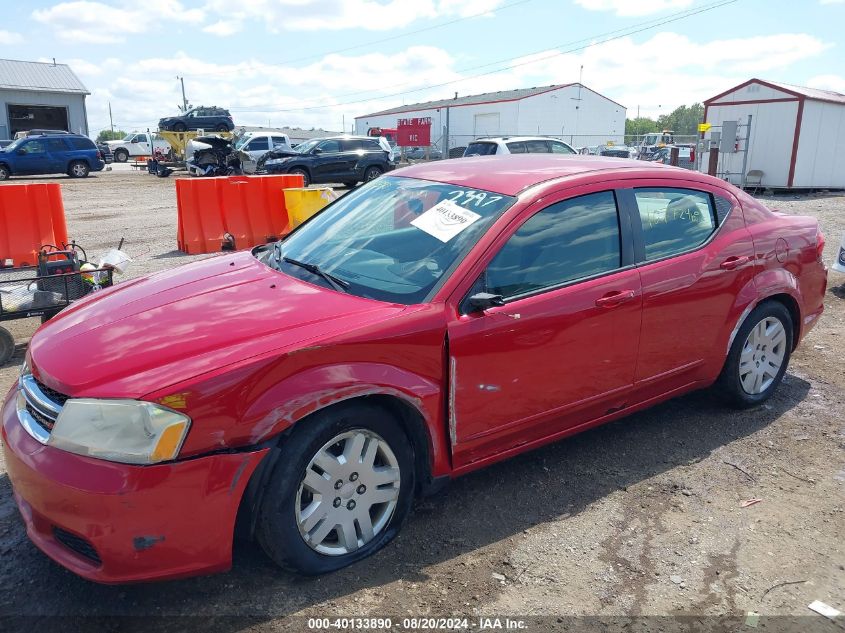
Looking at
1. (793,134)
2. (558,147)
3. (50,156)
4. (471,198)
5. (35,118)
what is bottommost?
(50,156)

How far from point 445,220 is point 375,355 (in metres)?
0.95

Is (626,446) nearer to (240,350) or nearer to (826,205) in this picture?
(240,350)

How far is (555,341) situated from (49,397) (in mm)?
2235

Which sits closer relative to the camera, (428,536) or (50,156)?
(428,536)

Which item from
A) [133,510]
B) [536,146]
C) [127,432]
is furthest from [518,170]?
[536,146]

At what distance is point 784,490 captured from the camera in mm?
3686

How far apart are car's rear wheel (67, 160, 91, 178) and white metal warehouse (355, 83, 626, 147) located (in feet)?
89.7

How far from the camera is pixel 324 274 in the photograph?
339cm

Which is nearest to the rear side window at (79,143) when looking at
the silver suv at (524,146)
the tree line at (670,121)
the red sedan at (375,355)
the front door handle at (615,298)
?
the silver suv at (524,146)

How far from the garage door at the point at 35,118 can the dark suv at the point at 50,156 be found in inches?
826

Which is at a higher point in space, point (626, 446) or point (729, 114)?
point (729, 114)

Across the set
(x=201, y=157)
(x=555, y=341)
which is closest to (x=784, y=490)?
(x=555, y=341)

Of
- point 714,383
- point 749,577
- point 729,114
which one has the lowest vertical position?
point 749,577

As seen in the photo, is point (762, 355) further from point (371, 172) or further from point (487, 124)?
point (487, 124)
